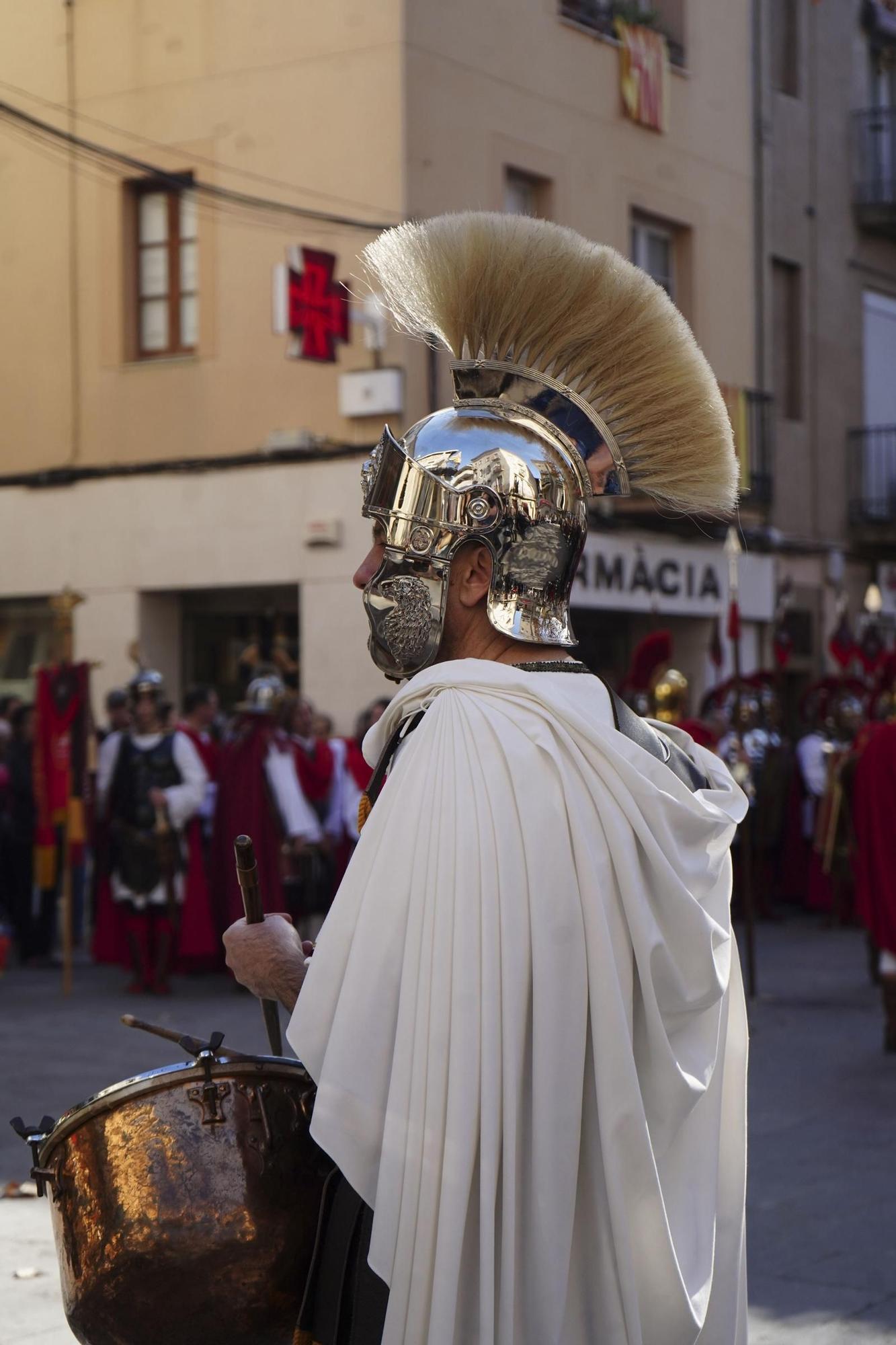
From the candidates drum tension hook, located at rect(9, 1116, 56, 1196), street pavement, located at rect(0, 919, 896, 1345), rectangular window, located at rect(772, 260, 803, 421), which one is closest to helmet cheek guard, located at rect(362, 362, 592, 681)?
drum tension hook, located at rect(9, 1116, 56, 1196)

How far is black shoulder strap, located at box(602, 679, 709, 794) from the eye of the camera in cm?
275

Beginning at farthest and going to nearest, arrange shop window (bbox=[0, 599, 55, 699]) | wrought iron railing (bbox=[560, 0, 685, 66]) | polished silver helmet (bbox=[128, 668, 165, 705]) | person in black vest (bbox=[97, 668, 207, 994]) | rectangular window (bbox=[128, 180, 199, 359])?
wrought iron railing (bbox=[560, 0, 685, 66])
shop window (bbox=[0, 599, 55, 699])
rectangular window (bbox=[128, 180, 199, 359])
polished silver helmet (bbox=[128, 668, 165, 705])
person in black vest (bbox=[97, 668, 207, 994])

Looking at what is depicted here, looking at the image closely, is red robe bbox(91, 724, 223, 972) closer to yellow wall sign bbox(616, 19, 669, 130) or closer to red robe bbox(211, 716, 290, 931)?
red robe bbox(211, 716, 290, 931)

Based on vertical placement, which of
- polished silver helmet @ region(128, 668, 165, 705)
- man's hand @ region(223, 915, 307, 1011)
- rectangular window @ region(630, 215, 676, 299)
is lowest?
man's hand @ region(223, 915, 307, 1011)

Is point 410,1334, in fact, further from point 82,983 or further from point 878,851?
point 82,983

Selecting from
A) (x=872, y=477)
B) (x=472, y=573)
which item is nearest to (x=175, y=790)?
(x=472, y=573)

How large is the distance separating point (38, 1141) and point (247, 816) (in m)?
8.97

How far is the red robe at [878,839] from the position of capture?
28.5 feet

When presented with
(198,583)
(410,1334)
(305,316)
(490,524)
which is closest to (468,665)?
(490,524)

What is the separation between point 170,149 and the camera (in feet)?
54.6

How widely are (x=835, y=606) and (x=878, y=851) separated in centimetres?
1356

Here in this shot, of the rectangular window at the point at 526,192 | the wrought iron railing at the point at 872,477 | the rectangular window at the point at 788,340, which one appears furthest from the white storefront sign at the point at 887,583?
the rectangular window at the point at 526,192

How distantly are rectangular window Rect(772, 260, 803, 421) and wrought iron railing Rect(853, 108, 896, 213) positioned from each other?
1806 mm

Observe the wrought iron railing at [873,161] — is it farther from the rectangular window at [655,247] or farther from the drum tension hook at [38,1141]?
the drum tension hook at [38,1141]
